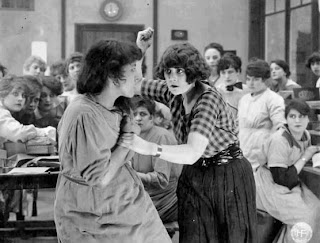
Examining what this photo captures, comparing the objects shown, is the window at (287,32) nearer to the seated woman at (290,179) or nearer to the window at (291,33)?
the window at (291,33)

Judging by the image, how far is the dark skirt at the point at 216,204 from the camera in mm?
2199

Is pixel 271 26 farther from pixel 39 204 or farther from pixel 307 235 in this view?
pixel 39 204

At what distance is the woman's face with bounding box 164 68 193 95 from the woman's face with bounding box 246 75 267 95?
1.64 m

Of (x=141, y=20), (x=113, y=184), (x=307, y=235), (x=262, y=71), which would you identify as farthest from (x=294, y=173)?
(x=113, y=184)

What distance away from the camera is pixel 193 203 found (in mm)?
2213

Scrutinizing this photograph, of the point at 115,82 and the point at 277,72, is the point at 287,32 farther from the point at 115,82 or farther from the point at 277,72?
the point at 115,82

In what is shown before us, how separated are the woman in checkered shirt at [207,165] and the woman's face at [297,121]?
1.03 metres

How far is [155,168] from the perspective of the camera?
2.72 metres

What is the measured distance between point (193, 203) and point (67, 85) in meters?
1.21

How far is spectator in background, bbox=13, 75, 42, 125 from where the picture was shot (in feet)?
9.71

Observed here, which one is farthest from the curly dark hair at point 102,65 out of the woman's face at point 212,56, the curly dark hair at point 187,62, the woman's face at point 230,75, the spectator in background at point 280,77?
the spectator in background at point 280,77

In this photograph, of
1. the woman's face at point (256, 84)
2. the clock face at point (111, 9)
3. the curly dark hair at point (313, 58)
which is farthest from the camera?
the curly dark hair at point (313, 58)

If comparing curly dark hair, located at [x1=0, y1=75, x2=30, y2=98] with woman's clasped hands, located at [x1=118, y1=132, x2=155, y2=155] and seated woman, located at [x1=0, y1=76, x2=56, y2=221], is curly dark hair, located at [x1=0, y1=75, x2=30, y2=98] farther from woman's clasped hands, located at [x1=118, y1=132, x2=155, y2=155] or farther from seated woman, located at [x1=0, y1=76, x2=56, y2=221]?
woman's clasped hands, located at [x1=118, y1=132, x2=155, y2=155]

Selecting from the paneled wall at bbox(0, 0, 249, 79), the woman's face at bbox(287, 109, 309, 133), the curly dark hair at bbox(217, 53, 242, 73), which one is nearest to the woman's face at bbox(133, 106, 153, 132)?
the paneled wall at bbox(0, 0, 249, 79)
